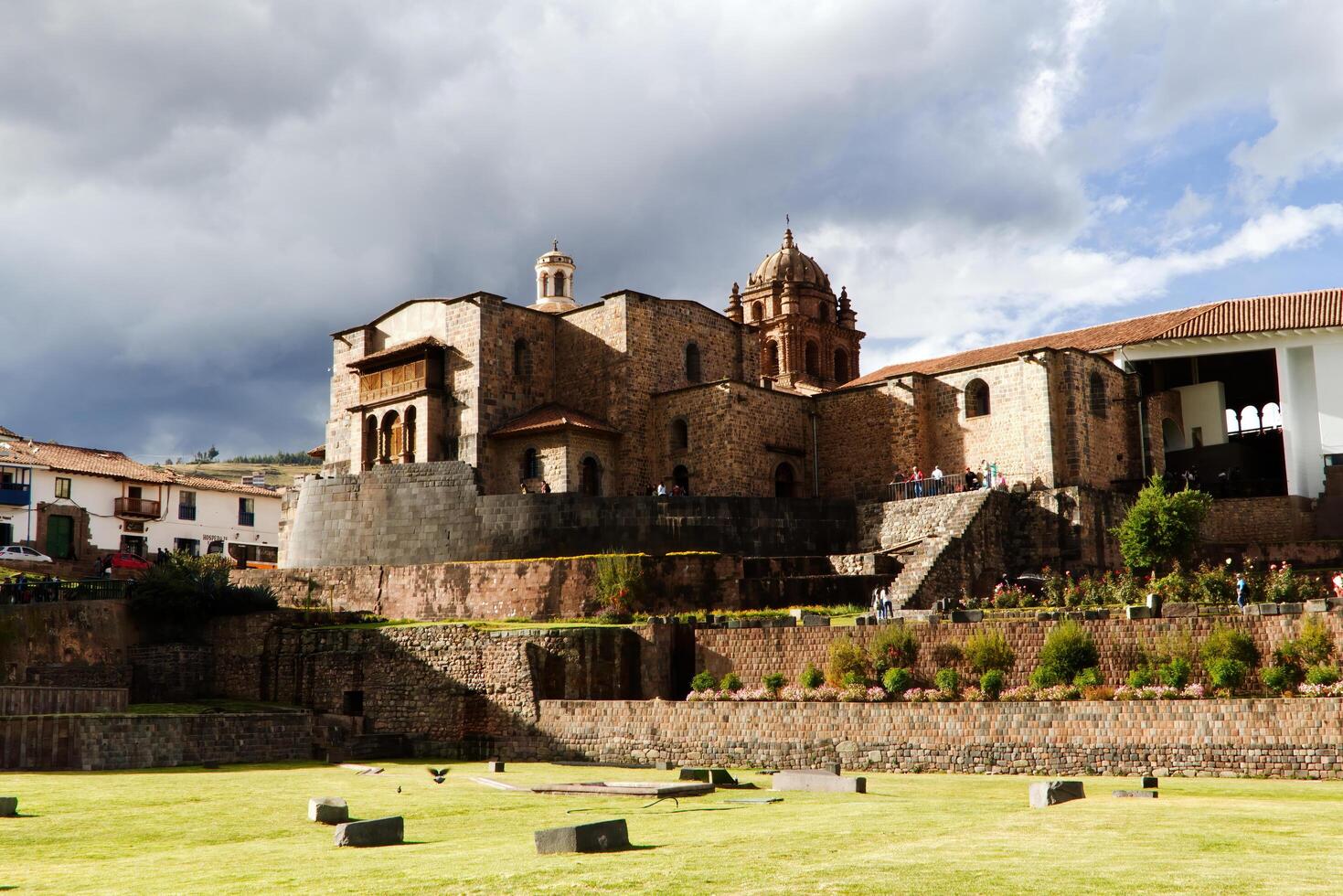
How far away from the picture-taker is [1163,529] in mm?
31047

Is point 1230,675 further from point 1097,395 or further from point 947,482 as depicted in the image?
point 1097,395

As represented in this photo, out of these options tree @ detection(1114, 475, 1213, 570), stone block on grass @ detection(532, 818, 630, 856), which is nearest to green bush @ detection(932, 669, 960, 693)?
tree @ detection(1114, 475, 1213, 570)

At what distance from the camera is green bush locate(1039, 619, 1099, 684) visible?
22094mm

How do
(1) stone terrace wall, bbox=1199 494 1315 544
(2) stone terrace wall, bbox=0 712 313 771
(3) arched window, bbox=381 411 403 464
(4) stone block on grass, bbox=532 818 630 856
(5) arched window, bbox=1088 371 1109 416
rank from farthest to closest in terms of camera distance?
(3) arched window, bbox=381 411 403 464 → (5) arched window, bbox=1088 371 1109 416 → (1) stone terrace wall, bbox=1199 494 1315 544 → (2) stone terrace wall, bbox=0 712 313 771 → (4) stone block on grass, bbox=532 818 630 856

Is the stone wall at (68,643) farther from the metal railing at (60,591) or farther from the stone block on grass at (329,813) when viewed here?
the stone block on grass at (329,813)

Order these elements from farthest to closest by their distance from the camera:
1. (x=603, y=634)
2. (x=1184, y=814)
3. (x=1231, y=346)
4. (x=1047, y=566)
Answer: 1. (x=1231, y=346)
2. (x=1047, y=566)
3. (x=603, y=634)
4. (x=1184, y=814)

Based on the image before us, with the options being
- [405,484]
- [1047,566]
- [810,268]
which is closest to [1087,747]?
[1047,566]

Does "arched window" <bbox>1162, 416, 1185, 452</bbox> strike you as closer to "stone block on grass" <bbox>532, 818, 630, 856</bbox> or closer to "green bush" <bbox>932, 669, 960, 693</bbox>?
"green bush" <bbox>932, 669, 960, 693</bbox>

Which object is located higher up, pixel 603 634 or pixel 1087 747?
pixel 603 634

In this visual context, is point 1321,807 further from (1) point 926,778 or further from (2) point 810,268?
(2) point 810,268

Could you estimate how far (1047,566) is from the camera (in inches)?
1270

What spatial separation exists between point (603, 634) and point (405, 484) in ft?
34.6

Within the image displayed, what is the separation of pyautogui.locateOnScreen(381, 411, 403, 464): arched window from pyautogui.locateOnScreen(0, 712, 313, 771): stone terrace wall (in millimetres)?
15502

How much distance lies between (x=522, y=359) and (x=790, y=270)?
19432 millimetres
